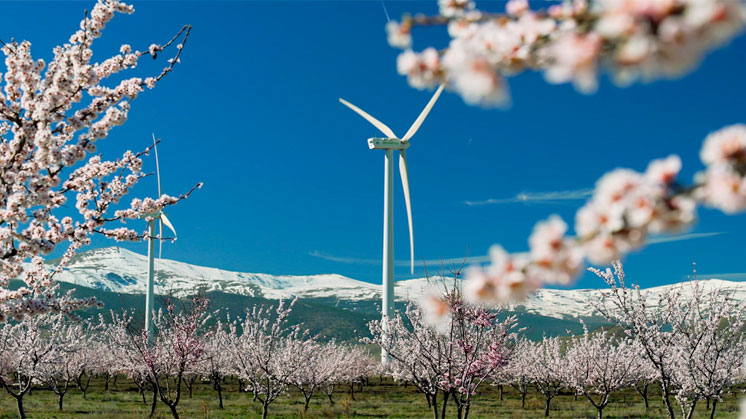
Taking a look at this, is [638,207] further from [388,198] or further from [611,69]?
[388,198]

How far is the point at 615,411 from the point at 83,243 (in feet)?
129

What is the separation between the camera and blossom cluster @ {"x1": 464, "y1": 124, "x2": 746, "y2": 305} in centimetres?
211

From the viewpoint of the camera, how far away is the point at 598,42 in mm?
1860

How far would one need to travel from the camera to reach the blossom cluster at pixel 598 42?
167cm

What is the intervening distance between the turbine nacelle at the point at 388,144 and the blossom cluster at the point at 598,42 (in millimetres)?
48027

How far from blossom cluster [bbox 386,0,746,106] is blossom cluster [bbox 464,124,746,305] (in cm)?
52

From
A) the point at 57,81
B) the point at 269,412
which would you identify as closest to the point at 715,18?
the point at 57,81

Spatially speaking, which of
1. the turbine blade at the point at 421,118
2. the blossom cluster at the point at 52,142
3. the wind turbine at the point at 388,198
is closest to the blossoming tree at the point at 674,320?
the blossom cluster at the point at 52,142

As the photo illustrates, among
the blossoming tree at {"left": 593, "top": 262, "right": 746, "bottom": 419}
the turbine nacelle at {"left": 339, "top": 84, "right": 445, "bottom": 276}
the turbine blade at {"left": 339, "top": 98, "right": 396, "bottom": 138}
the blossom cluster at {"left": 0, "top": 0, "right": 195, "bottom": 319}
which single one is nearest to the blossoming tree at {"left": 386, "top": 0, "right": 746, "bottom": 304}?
the blossom cluster at {"left": 0, "top": 0, "right": 195, "bottom": 319}

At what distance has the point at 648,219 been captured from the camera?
7.02ft

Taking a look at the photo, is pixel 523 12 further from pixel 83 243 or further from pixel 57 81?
pixel 83 243

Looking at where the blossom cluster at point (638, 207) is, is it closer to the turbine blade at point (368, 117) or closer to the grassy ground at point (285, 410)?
the grassy ground at point (285, 410)

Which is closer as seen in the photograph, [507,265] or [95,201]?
[507,265]

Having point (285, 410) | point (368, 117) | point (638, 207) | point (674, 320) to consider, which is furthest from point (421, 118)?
point (638, 207)
